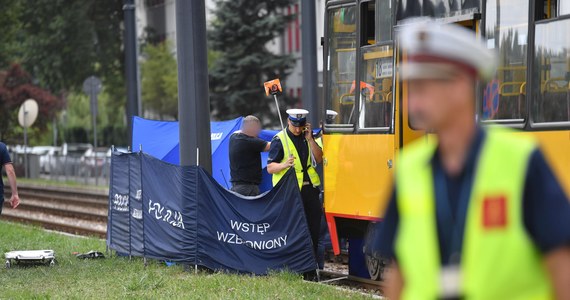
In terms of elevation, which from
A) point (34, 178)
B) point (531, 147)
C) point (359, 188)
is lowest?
point (34, 178)

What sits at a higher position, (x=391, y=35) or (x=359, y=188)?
(x=391, y=35)

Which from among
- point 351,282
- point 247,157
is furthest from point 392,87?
point 247,157

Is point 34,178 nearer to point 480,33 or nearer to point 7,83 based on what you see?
point 7,83

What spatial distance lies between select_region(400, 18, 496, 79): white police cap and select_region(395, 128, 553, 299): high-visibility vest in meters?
0.19


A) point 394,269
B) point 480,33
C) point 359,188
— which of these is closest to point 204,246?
point 359,188

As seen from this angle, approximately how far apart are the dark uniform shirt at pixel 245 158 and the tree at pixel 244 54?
78.6ft

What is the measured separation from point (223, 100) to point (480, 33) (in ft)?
94.0

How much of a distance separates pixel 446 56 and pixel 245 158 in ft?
31.9

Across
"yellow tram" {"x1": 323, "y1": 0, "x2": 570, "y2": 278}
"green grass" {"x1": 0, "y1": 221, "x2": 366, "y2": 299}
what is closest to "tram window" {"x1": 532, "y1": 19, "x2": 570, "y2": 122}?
"yellow tram" {"x1": 323, "y1": 0, "x2": 570, "y2": 278}

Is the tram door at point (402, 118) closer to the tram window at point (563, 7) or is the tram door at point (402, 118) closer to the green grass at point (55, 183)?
the tram window at point (563, 7)

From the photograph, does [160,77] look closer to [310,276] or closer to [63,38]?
[63,38]

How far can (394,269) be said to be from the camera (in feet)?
10.8

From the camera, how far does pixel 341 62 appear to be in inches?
461

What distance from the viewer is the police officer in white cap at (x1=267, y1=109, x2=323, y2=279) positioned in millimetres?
12117
